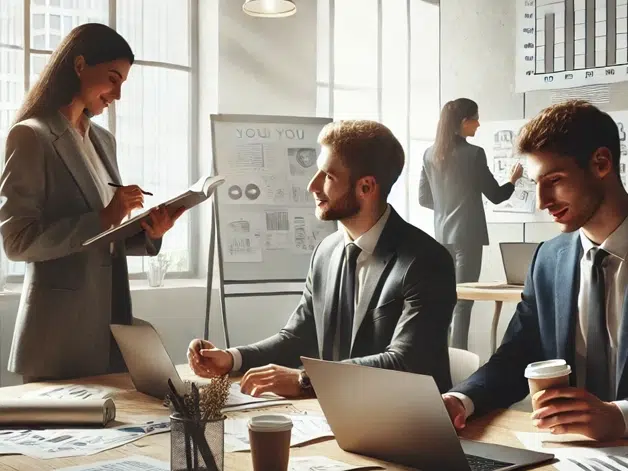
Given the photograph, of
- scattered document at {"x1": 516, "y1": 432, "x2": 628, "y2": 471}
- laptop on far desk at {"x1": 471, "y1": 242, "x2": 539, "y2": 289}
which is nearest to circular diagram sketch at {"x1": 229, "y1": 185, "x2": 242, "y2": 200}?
laptop on far desk at {"x1": 471, "y1": 242, "x2": 539, "y2": 289}

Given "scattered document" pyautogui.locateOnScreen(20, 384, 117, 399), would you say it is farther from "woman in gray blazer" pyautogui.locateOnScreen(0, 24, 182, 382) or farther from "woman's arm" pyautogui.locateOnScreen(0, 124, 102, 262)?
"woman's arm" pyautogui.locateOnScreen(0, 124, 102, 262)

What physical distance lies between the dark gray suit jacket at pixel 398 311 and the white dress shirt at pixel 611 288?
37 centimetres

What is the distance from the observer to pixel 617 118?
5.06 m

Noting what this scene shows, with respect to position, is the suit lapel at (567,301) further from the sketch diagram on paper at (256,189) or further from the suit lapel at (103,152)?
the sketch diagram on paper at (256,189)

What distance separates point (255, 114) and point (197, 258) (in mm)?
946

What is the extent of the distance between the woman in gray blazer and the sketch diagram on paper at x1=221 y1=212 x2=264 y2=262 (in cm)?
178

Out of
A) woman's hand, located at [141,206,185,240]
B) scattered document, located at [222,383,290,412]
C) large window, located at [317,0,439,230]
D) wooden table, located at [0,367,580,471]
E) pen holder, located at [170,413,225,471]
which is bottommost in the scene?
wooden table, located at [0,367,580,471]

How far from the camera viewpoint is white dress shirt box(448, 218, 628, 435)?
1.73 m

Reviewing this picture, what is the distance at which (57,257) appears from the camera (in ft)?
7.73

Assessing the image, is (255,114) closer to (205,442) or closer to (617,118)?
(617,118)

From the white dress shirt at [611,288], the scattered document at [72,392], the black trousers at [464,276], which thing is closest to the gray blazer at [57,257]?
the scattered document at [72,392]

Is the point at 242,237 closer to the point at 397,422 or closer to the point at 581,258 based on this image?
the point at 581,258

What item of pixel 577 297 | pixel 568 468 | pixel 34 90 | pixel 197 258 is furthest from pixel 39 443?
pixel 197 258

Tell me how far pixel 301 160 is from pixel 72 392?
9.51 feet
